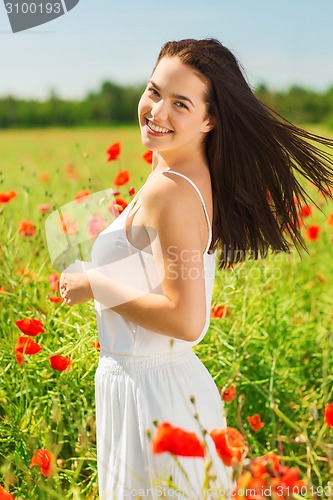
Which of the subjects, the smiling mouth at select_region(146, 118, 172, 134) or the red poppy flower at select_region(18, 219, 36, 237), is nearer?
the smiling mouth at select_region(146, 118, 172, 134)

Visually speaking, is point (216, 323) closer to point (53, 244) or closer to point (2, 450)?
point (53, 244)

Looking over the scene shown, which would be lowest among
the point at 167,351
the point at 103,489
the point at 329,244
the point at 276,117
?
the point at 329,244

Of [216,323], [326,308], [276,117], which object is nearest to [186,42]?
[276,117]

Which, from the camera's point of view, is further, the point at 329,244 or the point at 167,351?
the point at 329,244

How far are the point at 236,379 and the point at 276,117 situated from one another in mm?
1055

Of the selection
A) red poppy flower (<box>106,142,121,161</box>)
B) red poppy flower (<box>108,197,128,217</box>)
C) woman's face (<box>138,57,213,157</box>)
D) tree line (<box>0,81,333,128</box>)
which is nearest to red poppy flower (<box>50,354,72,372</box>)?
red poppy flower (<box>108,197,128,217</box>)

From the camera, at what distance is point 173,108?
5.22ft

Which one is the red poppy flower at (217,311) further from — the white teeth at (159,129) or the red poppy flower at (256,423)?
the white teeth at (159,129)

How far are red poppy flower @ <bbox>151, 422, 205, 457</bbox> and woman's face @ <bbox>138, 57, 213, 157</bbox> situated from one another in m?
0.66

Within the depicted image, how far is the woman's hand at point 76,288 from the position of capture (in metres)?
1.64

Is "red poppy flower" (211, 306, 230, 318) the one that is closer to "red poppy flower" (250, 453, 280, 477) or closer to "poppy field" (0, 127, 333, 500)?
"poppy field" (0, 127, 333, 500)

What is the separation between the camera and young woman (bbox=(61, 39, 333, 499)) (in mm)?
1501

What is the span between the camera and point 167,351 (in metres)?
1.67

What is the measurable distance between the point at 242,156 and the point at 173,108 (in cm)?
25
